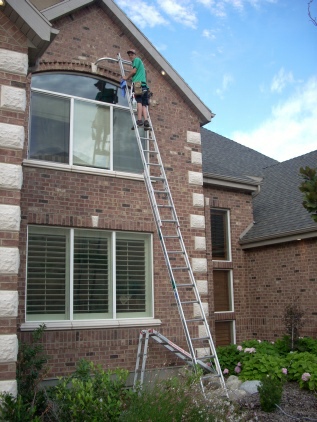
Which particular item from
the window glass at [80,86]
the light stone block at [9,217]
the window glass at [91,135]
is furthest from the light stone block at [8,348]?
the window glass at [80,86]

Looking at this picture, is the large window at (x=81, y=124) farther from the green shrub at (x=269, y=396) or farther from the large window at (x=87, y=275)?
the green shrub at (x=269, y=396)

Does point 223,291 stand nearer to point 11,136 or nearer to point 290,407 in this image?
point 290,407

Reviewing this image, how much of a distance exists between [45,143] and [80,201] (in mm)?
1358

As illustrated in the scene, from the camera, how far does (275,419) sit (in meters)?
7.38

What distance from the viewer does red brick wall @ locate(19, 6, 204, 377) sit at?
9.42 meters

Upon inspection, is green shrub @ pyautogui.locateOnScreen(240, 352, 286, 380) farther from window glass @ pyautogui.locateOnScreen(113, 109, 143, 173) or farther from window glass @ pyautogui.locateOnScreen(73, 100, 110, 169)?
window glass @ pyautogui.locateOnScreen(73, 100, 110, 169)

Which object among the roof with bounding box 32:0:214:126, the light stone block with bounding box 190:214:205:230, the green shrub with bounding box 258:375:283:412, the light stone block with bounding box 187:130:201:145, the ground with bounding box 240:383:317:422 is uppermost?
the roof with bounding box 32:0:214:126

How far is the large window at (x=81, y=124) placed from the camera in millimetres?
10055

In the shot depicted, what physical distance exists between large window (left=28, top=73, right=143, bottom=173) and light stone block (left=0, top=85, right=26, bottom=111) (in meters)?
2.71

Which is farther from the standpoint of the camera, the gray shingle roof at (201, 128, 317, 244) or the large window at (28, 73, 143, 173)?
the gray shingle roof at (201, 128, 317, 244)

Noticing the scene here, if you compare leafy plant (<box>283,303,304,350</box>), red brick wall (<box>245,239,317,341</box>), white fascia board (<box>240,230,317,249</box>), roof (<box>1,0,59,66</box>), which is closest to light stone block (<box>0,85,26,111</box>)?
roof (<box>1,0,59,66</box>)

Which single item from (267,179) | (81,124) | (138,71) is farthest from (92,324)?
(267,179)

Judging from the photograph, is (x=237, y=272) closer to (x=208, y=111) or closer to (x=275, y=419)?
(x=208, y=111)

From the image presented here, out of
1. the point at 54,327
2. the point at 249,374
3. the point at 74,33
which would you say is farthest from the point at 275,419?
the point at 74,33
